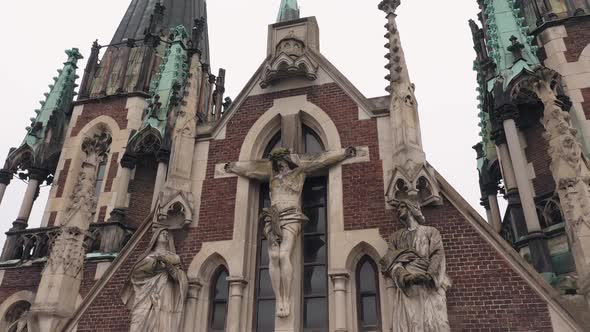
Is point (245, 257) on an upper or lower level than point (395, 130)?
lower

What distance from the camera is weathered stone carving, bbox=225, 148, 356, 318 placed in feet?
26.1

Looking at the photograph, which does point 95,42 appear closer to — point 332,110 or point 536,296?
point 332,110

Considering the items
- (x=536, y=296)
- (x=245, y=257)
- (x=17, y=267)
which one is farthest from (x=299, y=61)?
(x=17, y=267)

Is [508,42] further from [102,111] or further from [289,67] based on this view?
[102,111]

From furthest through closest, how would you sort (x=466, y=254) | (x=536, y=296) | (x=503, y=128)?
(x=503, y=128)
(x=466, y=254)
(x=536, y=296)

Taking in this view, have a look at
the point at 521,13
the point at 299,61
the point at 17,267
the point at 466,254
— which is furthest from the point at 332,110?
the point at 17,267

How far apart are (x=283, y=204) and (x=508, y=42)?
8243mm

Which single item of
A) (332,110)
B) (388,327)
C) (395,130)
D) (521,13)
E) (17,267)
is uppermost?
(521,13)

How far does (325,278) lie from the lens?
843 cm

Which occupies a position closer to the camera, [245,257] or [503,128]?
[245,257]

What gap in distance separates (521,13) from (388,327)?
11337 millimetres

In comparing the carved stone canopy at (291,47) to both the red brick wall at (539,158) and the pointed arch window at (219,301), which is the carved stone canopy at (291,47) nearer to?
the pointed arch window at (219,301)

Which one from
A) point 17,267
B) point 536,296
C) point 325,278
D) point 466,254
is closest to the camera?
point 536,296

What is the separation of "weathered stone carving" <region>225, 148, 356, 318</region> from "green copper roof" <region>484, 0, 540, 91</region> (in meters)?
5.71
